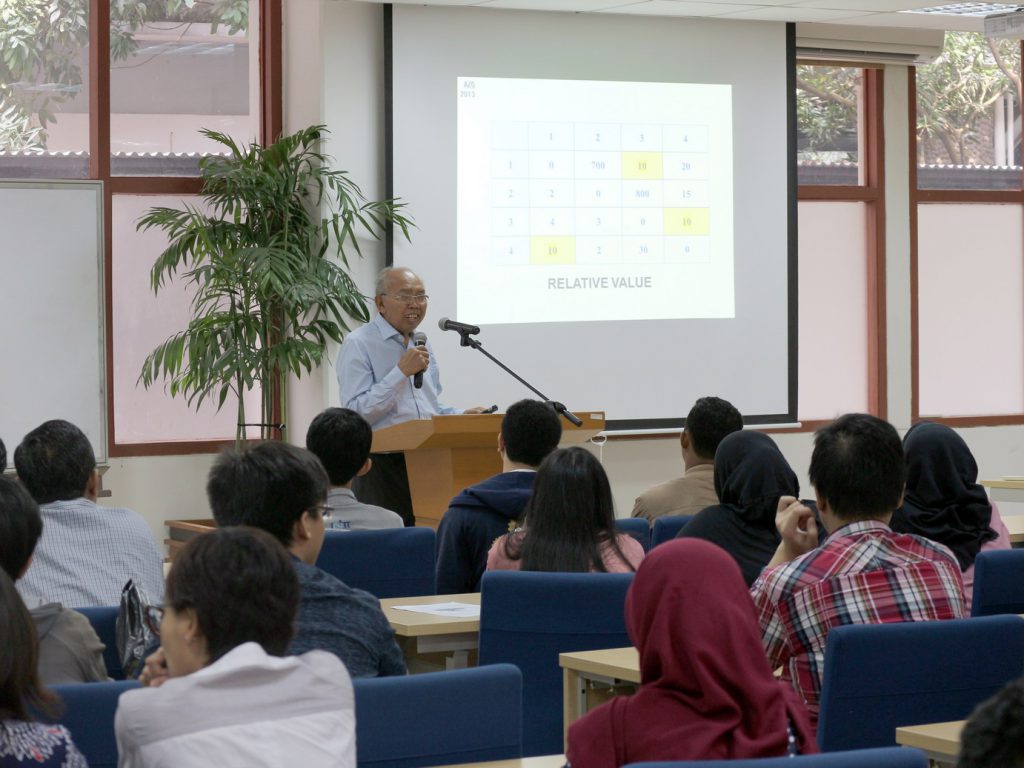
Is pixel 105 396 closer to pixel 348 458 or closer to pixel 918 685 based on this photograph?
pixel 348 458

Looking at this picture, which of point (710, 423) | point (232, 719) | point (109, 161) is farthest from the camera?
point (109, 161)

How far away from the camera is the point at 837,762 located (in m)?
1.70

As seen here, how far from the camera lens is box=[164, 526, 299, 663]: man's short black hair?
73.9 inches

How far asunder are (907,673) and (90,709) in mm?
1452

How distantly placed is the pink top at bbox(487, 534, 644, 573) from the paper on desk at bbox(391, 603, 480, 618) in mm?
121

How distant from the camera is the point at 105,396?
719 centimetres

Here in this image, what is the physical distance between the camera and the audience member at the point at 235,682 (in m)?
1.80

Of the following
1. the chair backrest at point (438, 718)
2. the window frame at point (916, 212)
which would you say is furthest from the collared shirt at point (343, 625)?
the window frame at point (916, 212)

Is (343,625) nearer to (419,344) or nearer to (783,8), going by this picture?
(419,344)

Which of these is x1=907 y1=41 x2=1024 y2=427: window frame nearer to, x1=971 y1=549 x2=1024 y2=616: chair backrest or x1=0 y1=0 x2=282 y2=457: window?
x1=0 y1=0 x2=282 y2=457: window

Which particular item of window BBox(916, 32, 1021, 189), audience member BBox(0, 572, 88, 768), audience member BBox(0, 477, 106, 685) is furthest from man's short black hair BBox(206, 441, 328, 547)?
window BBox(916, 32, 1021, 189)

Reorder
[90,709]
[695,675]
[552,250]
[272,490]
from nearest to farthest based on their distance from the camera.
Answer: [695,675] < [90,709] < [272,490] < [552,250]

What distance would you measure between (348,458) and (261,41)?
436cm

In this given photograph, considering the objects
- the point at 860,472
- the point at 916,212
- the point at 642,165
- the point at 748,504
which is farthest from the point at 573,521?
the point at 916,212
